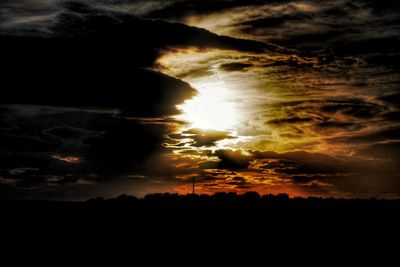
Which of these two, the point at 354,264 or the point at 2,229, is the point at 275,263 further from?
the point at 2,229

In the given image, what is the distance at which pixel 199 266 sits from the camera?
17391 millimetres

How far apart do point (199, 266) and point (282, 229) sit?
12.5 meters

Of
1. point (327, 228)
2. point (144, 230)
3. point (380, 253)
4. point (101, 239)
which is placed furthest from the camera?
point (327, 228)

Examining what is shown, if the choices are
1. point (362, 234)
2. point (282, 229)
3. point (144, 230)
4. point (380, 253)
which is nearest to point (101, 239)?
point (144, 230)

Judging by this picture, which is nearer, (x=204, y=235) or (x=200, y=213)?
(x=204, y=235)

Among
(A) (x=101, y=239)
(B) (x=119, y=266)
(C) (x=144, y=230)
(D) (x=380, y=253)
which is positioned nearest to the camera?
(B) (x=119, y=266)

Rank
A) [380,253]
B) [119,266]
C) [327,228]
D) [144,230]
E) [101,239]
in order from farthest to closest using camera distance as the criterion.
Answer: [327,228] < [144,230] < [101,239] < [380,253] < [119,266]

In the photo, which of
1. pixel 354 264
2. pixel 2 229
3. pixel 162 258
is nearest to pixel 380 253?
pixel 354 264

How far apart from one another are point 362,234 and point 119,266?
17.4m

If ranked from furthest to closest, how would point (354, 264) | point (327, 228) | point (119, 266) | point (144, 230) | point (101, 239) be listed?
point (327, 228)
point (144, 230)
point (101, 239)
point (354, 264)
point (119, 266)

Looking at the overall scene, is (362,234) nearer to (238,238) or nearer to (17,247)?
(238,238)

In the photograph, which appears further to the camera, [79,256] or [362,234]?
[362,234]

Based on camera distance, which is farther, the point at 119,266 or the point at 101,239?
the point at 101,239

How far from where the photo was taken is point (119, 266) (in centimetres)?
1723
